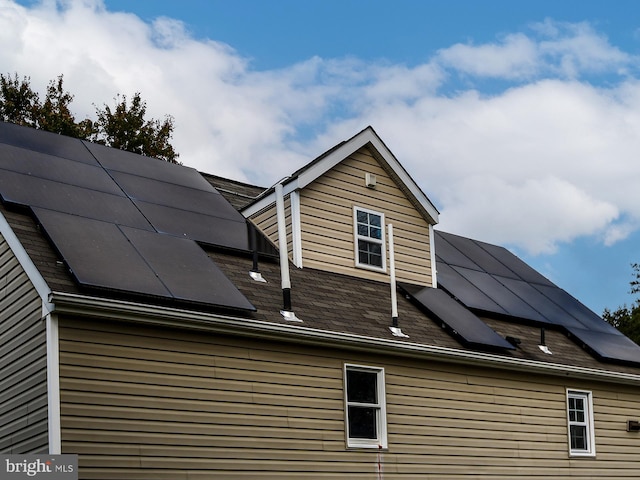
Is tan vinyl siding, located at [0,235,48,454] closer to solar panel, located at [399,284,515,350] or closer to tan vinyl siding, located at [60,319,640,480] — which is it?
tan vinyl siding, located at [60,319,640,480]

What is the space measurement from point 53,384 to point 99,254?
206 cm

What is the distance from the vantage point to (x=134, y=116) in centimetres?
3306

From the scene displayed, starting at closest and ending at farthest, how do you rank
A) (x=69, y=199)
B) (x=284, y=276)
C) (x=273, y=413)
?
(x=273, y=413), (x=69, y=199), (x=284, y=276)

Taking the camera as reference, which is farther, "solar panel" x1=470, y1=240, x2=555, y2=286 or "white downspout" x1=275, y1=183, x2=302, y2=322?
"solar panel" x1=470, y1=240, x2=555, y2=286

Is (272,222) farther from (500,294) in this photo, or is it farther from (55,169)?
(500,294)

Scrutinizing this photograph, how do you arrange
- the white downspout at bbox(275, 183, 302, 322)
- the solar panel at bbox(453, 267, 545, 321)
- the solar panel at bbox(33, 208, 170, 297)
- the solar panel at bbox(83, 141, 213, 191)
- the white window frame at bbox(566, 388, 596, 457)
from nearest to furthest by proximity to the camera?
the solar panel at bbox(33, 208, 170, 297)
the white downspout at bbox(275, 183, 302, 322)
the solar panel at bbox(83, 141, 213, 191)
the white window frame at bbox(566, 388, 596, 457)
the solar panel at bbox(453, 267, 545, 321)

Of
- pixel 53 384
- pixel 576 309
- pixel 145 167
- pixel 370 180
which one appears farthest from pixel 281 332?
pixel 576 309

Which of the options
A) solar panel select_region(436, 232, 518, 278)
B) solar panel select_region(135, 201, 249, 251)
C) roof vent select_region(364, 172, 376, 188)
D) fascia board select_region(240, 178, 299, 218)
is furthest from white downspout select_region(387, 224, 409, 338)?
solar panel select_region(436, 232, 518, 278)

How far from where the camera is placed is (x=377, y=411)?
51.5 feet

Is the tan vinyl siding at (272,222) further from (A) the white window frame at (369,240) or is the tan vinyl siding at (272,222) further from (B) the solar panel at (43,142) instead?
(B) the solar panel at (43,142)

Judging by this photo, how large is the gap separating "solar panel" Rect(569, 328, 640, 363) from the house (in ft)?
0.25

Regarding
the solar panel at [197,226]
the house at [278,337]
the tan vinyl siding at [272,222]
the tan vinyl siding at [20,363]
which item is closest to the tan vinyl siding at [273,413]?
the house at [278,337]

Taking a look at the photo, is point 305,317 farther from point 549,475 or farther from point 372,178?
point 549,475

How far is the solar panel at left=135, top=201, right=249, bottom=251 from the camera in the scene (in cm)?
1553
